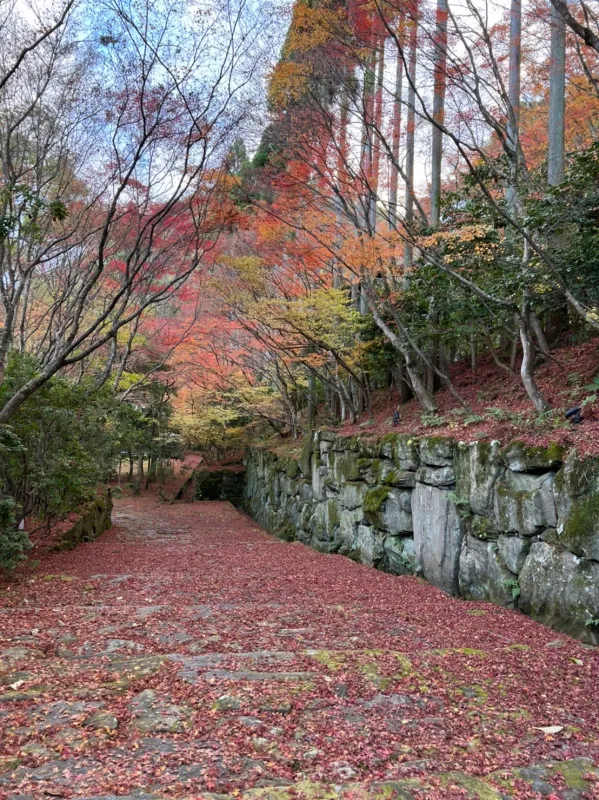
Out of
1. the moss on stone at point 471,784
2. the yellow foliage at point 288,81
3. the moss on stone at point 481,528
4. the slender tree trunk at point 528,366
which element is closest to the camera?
the moss on stone at point 471,784

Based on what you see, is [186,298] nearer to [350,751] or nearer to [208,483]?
[208,483]

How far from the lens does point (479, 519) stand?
19.8 feet

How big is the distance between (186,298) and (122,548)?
783 centimetres

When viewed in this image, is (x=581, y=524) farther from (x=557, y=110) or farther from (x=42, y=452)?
(x=42, y=452)

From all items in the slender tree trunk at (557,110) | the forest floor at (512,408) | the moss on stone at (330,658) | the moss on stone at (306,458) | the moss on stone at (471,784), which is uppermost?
the slender tree trunk at (557,110)

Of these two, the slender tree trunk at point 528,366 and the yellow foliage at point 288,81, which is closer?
the slender tree trunk at point 528,366

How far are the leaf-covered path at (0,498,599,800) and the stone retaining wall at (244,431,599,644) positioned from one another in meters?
0.40

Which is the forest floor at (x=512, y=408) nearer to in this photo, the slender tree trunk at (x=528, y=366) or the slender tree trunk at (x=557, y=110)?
the slender tree trunk at (x=528, y=366)

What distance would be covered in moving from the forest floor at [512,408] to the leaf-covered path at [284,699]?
6.53 feet

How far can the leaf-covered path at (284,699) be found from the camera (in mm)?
2123

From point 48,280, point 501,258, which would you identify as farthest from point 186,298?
point 501,258

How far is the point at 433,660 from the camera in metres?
3.56

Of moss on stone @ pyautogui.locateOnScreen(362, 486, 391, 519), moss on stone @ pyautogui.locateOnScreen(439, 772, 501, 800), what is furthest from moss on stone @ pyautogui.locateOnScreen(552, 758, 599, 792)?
moss on stone @ pyautogui.locateOnScreen(362, 486, 391, 519)

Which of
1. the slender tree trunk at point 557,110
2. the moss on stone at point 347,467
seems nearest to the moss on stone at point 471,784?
the moss on stone at point 347,467
